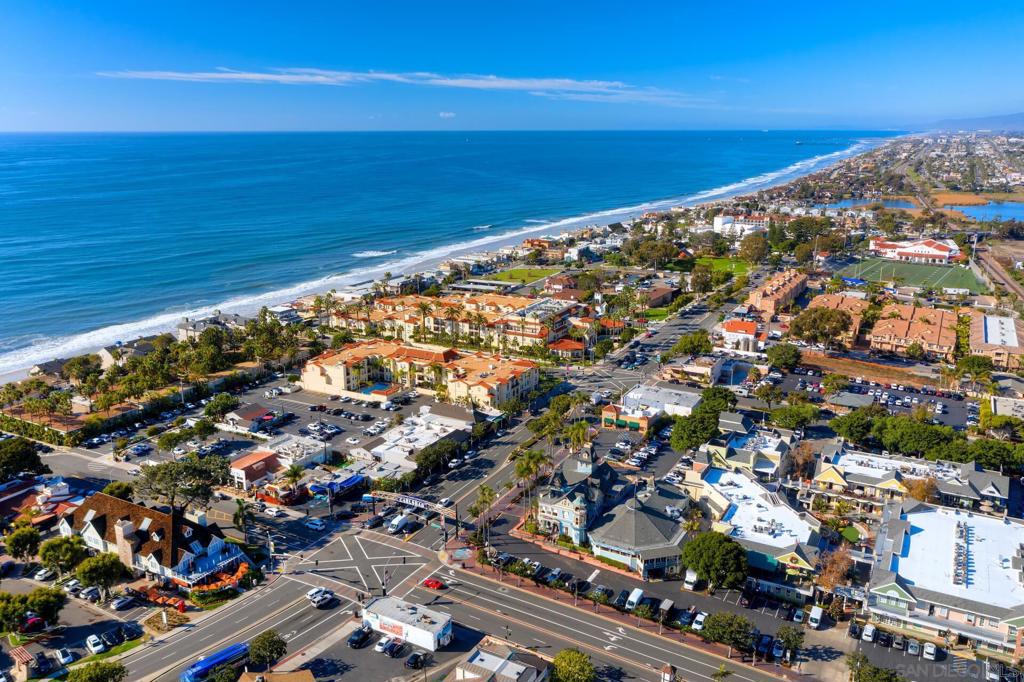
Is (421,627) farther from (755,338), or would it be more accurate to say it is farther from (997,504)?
(755,338)

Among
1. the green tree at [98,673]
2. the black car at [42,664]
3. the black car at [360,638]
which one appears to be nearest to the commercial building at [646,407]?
the black car at [360,638]

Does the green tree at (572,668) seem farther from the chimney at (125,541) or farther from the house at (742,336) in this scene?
the house at (742,336)

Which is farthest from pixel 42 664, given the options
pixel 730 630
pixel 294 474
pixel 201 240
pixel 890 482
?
pixel 201 240

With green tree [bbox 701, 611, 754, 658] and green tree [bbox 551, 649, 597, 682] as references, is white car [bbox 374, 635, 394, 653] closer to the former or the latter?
green tree [bbox 551, 649, 597, 682]

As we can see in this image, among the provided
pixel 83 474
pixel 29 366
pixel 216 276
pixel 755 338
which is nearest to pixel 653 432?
pixel 755 338

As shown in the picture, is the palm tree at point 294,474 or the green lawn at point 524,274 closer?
the palm tree at point 294,474
